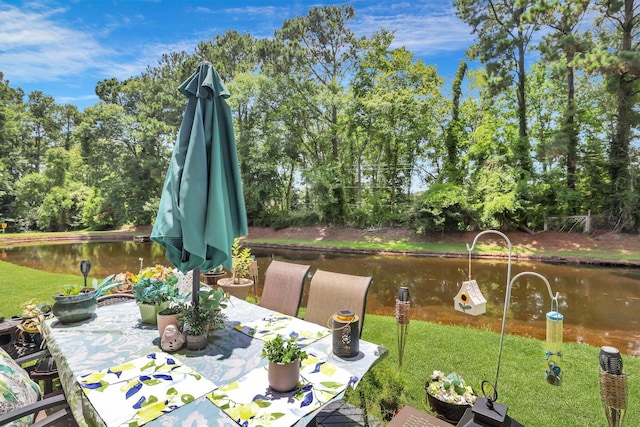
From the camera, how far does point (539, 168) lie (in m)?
12.7

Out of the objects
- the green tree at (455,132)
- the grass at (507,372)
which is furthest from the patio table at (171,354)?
the green tree at (455,132)

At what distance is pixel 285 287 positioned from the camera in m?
2.64

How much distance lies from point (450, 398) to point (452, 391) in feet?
0.19

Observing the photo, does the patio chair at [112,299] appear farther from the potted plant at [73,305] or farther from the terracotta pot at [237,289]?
the terracotta pot at [237,289]

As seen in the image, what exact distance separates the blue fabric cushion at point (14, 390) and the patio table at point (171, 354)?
0.47ft

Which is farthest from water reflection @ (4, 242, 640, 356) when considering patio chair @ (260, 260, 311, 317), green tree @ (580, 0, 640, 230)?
green tree @ (580, 0, 640, 230)

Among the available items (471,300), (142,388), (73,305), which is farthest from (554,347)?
(73,305)

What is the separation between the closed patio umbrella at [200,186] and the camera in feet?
5.53

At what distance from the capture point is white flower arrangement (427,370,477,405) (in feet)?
5.51

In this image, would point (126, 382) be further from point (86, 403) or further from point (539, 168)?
point (539, 168)

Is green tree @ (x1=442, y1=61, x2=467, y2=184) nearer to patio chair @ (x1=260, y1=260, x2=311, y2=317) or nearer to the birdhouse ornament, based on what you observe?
patio chair @ (x1=260, y1=260, x2=311, y2=317)

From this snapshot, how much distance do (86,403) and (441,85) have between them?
17.3m

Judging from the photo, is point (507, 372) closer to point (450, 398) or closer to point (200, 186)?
point (450, 398)

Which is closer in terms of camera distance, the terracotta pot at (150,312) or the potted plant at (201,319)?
the potted plant at (201,319)
